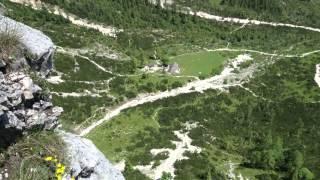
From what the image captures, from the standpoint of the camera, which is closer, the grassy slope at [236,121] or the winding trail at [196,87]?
the grassy slope at [236,121]

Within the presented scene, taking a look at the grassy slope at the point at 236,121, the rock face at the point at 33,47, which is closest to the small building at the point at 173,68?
the grassy slope at the point at 236,121

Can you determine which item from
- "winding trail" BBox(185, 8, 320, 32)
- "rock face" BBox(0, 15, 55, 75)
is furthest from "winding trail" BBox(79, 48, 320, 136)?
"winding trail" BBox(185, 8, 320, 32)

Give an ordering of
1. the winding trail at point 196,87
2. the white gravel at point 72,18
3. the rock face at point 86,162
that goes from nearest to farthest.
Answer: the rock face at point 86,162 → the winding trail at point 196,87 → the white gravel at point 72,18

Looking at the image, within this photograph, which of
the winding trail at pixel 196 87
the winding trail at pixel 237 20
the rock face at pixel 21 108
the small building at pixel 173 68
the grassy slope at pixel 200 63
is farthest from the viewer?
the winding trail at pixel 237 20

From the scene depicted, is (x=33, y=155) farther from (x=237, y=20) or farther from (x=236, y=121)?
(x=237, y=20)

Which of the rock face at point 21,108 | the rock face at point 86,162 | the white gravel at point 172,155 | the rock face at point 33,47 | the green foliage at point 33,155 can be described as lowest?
the white gravel at point 172,155

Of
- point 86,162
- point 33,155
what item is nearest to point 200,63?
point 86,162

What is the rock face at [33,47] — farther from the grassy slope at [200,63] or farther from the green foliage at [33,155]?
the grassy slope at [200,63]

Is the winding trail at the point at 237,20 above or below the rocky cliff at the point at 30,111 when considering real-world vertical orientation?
below
